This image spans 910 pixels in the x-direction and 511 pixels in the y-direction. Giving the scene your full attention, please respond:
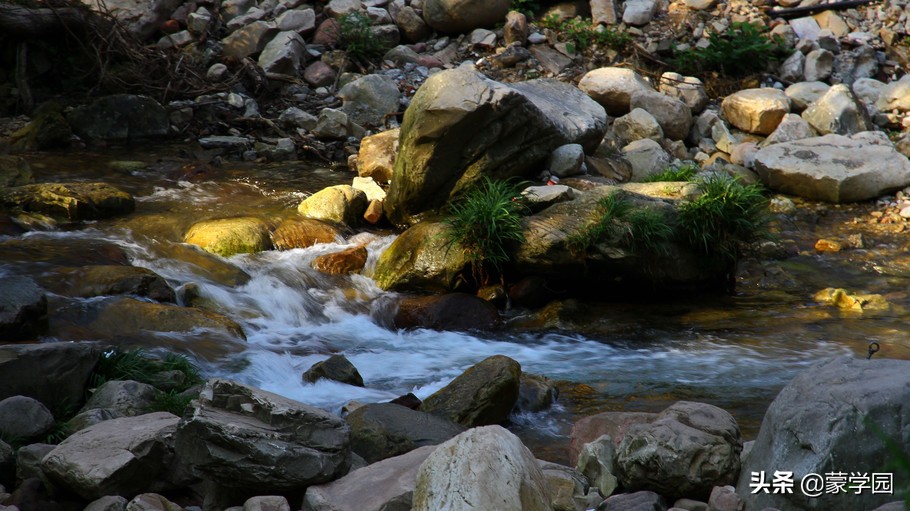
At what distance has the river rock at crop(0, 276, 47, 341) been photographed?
16.9ft

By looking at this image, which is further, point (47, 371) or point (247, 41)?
point (247, 41)

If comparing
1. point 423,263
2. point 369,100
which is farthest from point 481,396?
point 369,100

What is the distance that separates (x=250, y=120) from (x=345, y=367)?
6.48 m

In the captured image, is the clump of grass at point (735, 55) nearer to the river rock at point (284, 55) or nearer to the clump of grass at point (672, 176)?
the clump of grass at point (672, 176)

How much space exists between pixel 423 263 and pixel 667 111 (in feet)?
16.8

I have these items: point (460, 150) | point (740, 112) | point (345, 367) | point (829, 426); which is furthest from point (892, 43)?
point (829, 426)

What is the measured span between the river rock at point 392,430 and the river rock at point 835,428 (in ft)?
5.34

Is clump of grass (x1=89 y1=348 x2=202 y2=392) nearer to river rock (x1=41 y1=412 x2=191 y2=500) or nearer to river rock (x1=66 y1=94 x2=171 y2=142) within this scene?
river rock (x1=41 y1=412 x2=191 y2=500)

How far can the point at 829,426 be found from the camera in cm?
308

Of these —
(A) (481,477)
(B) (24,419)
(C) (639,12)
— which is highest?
(C) (639,12)

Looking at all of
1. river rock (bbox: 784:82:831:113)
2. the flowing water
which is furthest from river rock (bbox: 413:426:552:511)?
river rock (bbox: 784:82:831:113)

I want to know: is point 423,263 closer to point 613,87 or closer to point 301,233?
point 301,233

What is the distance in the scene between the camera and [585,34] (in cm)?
1301

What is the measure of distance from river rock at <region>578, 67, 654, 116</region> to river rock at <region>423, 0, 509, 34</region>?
2417 millimetres
